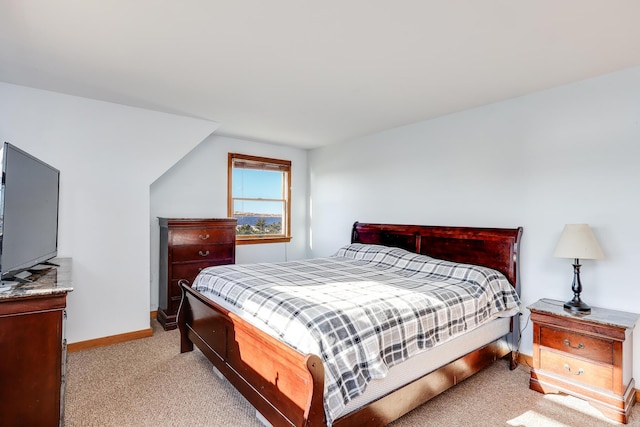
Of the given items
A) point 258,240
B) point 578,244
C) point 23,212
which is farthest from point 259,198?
point 578,244

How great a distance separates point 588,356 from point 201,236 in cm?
371

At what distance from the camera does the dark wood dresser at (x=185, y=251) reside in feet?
12.3

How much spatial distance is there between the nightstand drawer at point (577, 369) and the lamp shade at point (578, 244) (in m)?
0.73

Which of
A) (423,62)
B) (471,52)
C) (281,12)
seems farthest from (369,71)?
(281,12)

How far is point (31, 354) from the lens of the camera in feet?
5.32

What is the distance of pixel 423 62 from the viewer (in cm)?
235

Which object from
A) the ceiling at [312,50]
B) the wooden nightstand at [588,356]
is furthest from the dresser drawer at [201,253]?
the wooden nightstand at [588,356]

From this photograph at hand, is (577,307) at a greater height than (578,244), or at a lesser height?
lesser

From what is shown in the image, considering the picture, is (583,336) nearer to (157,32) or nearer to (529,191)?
(529,191)

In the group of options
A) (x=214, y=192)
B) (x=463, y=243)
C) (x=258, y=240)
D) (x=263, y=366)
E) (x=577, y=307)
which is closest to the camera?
(x=263, y=366)

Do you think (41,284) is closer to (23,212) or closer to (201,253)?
(23,212)

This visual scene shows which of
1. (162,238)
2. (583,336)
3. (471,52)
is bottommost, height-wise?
(583,336)

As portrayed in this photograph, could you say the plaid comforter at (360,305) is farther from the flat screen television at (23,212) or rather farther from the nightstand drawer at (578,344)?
the flat screen television at (23,212)

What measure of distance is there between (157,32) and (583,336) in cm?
342
